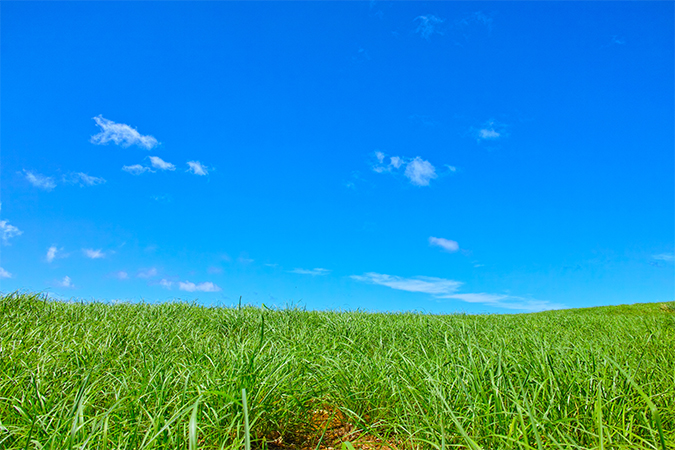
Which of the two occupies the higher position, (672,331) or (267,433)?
(672,331)

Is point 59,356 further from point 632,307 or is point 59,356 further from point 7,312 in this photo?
point 632,307

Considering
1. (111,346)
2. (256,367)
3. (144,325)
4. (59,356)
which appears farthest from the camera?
(144,325)

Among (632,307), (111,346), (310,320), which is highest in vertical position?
(632,307)

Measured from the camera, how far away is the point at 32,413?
2477 mm

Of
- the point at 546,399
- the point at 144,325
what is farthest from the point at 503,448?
the point at 144,325

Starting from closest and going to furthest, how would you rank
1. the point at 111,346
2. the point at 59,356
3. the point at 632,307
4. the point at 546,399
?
the point at 546,399 → the point at 59,356 → the point at 111,346 → the point at 632,307

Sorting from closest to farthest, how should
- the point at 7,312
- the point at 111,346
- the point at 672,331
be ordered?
the point at 111,346 → the point at 7,312 → the point at 672,331

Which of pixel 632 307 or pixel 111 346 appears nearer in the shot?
pixel 111 346

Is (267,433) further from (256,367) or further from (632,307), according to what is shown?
(632,307)

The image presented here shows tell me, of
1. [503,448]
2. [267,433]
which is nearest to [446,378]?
[503,448]

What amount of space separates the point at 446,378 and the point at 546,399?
64 cm

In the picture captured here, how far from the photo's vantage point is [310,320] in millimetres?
6133

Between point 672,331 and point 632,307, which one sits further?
point 632,307

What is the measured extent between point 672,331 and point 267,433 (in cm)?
755
